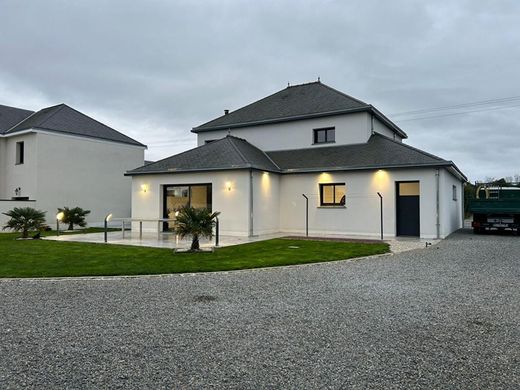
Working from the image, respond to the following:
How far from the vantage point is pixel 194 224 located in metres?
10.7

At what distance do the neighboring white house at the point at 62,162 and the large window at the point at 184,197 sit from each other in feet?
26.6

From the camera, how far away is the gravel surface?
3037 millimetres

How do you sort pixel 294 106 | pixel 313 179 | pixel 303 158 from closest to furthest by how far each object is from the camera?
pixel 313 179
pixel 303 158
pixel 294 106

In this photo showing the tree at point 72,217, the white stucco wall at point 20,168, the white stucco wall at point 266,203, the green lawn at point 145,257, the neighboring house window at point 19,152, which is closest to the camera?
the green lawn at point 145,257

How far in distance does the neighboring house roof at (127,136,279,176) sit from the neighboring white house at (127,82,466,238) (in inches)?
2.4

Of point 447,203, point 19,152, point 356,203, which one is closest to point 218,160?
point 356,203

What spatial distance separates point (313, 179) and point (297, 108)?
499 centimetres

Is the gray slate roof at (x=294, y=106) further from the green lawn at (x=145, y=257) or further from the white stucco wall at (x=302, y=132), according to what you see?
the green lawn at (x=145, y=257)

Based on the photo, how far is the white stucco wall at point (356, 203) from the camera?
49.6 feet

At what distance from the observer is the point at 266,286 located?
→ 259 inches

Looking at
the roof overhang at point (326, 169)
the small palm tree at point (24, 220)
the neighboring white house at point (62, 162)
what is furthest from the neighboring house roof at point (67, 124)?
the small palm tree at point (24, 220)

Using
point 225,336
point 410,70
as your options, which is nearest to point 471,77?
point 410,70

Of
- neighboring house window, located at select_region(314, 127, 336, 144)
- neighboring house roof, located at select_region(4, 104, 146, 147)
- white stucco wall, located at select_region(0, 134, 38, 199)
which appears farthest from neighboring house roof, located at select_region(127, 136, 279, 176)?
neighboring house roof, located at select_region(4, 104, 146, 147)

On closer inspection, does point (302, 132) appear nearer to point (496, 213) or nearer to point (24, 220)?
point (496, 213)
